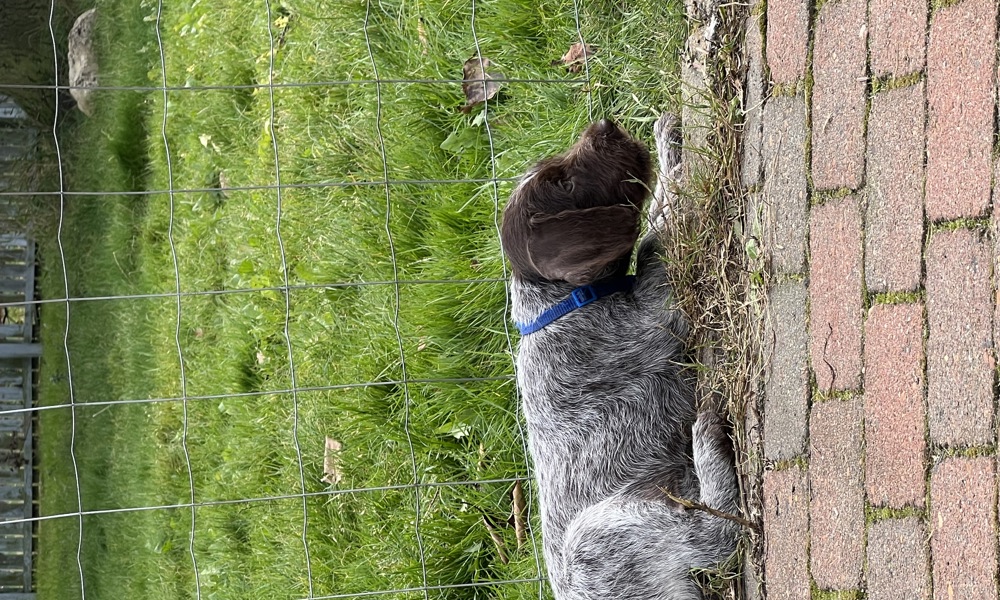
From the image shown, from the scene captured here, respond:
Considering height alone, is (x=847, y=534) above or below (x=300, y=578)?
above

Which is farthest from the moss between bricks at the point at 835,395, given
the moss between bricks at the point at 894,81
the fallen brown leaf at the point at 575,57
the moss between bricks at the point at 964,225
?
the fallen brown leaf at the point at 575,57

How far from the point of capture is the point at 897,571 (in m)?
2.81

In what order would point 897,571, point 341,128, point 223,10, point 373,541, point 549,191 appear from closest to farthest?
point 897,571 → point 549,191 → point 373,541 → point 341,128 → point 223,10

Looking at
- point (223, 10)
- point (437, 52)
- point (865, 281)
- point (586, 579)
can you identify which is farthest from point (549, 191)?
point (223, 10)

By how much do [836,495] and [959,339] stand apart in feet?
2.28

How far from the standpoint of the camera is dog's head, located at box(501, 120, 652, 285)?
365 centimetres

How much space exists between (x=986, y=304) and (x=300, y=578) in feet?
14.1

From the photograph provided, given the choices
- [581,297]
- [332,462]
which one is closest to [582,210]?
[581,297]

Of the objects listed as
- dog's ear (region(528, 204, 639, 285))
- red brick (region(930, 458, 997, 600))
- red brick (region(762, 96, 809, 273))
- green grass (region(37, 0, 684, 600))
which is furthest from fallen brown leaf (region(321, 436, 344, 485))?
red brick (region(930, 458, 997, 600))

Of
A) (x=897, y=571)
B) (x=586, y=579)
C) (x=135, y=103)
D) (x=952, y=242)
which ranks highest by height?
(x=135, y=103)

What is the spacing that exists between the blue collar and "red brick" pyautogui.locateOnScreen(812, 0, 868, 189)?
104 centimetres

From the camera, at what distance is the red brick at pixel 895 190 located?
2.82m

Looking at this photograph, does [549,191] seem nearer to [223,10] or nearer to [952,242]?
[952,242]

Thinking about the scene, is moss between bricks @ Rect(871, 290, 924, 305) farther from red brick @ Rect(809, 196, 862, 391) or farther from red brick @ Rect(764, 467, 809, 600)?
red brick @ Rect(764, 467, 809, 600)
